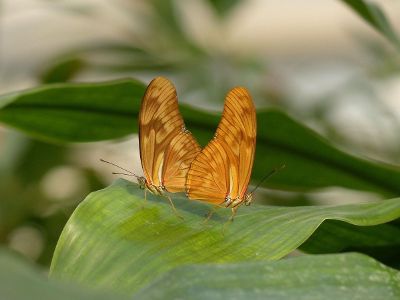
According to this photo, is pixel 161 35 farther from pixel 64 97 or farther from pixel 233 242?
pixel 233 242

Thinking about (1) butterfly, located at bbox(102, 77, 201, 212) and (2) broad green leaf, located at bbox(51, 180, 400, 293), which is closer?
(2) broad green leaf, located at bbox(51, 180, 400, 293)

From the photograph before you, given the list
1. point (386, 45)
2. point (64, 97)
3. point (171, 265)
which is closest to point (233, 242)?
point (171, 265)

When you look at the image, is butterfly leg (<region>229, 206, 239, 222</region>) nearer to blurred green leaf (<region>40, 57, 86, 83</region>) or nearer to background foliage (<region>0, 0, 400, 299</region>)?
background foliage (<region>0, 0, 400, 299</region>)

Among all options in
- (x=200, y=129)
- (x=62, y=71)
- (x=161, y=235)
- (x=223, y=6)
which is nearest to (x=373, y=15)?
(x=200, y=129)

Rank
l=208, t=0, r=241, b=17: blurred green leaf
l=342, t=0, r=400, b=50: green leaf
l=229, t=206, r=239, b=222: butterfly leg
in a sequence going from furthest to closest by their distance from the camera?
1. l=208, t=0, r=241, b=17: blurred green leaf
2. l=342, t=0, r=400, b=50: green leaf
3. l=229, t=206, r=239, b=222: butterfly leg

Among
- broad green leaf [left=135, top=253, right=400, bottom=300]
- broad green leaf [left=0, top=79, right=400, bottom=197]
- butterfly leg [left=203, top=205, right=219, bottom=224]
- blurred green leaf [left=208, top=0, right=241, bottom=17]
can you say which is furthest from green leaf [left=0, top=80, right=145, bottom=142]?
blurred green leaf [left=208, top=0, right=241, bottom=17]

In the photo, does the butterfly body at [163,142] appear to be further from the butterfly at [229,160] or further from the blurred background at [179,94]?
the blurred background at [179,94]

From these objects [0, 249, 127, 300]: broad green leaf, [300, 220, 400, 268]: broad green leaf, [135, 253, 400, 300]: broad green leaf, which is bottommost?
[300, 220, 400, 268]: broad green leaf
